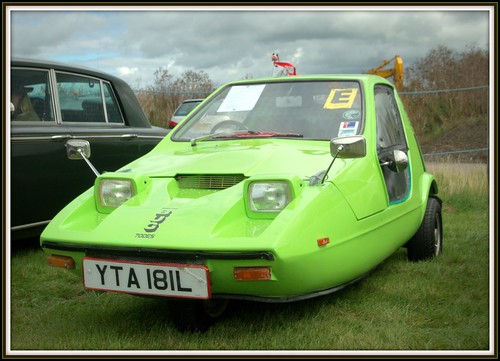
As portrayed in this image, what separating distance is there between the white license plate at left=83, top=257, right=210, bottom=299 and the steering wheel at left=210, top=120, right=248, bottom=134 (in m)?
1.65

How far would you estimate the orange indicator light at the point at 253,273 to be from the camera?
2820 mm

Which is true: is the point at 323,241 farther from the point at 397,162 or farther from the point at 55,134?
the point at 55,134

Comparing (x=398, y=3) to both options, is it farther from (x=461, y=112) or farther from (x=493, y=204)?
(x=461, y=112)

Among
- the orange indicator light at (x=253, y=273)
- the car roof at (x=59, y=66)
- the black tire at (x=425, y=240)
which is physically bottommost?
the black tire at (x=425, y=240)

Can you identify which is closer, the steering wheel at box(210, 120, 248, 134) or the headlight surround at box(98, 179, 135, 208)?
the headlight surround at box(98, 179, 135, 208)

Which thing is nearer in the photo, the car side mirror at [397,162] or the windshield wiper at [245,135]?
the windshield wiper at [245,135]

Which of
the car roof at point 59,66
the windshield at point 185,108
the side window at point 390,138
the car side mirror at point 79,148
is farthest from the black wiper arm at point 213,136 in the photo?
the windshield at point 185,108

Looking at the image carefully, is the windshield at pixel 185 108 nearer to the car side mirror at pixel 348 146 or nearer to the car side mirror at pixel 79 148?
the car side mirror at pixel 79 148

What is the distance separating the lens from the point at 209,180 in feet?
11.2

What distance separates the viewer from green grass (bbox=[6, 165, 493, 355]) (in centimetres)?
313

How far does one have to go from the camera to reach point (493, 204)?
359 cm

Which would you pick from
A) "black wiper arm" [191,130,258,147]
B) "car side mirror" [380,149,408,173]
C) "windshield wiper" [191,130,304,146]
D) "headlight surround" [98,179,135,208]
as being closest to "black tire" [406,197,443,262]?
"car side mirror" [380,149,408,173]

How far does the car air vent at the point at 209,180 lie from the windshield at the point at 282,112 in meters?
0.77

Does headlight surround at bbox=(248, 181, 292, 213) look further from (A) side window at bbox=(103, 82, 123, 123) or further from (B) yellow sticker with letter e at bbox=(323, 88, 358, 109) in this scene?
(A) side window at bbox=(103, 82, 123, 123)
